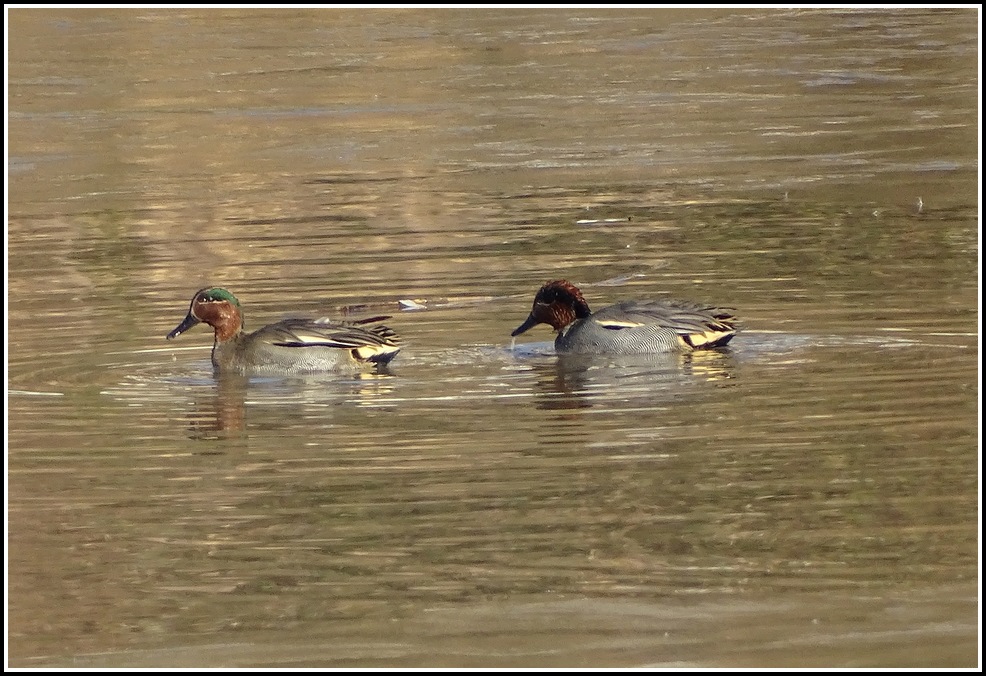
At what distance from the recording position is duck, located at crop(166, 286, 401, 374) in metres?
11.9

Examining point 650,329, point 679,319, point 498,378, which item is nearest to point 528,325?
point 650,329

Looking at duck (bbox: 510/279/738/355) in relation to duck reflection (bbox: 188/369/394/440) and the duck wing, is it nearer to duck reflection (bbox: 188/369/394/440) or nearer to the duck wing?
the duck wing

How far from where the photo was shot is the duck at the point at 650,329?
12.1 m

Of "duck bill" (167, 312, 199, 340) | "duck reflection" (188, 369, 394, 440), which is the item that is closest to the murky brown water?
"duck reflection" (188, 369, 394, 440)

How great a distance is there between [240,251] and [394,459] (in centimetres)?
604

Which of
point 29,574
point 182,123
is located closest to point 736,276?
point 29,574

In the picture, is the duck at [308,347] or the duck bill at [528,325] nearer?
the duck at [308,347]

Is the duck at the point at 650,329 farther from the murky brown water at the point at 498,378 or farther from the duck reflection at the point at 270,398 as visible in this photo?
the duck reflection at the point at 270,398

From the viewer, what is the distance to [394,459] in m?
9.70

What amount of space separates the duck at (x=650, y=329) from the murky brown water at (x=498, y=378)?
185 mm

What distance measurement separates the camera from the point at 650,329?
1219 centimetres

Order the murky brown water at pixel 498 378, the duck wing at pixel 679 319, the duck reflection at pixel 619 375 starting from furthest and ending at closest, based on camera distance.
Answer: the duck wing at pixel 679 319, the duck reflection at pixel 619 375, the murky brown water at pixel 498 378

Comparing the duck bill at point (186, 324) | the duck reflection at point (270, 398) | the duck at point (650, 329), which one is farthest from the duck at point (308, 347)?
the duck at point (650, 329)

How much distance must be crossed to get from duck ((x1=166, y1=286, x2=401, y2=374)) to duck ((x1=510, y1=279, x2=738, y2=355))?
108 cm
